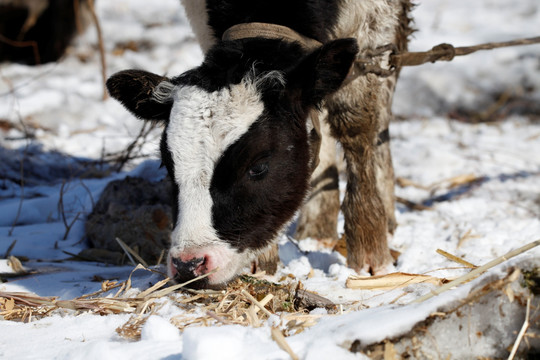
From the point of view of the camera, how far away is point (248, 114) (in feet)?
9.50

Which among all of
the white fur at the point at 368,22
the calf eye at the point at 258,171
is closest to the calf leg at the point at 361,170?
the white fur at the point at 368,22

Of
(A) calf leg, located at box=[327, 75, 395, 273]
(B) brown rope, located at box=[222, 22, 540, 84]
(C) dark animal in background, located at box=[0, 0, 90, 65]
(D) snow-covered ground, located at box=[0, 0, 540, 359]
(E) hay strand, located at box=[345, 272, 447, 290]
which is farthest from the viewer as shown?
(C) dark animal in background, located at box=[0, 0, 90, 65]

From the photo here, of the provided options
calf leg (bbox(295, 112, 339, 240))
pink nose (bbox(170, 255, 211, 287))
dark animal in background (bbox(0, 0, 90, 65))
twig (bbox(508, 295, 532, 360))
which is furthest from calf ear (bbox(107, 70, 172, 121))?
dark animal in background (bbox(0, 0, 90, 65))

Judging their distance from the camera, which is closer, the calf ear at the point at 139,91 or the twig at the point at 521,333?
the twig at the point at 521,333

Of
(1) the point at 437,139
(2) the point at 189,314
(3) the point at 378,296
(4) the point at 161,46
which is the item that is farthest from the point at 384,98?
(4) the point at 161,46

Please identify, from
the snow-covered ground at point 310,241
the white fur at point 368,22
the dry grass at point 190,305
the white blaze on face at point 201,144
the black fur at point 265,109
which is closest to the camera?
the snow-covered ground at point 310,241

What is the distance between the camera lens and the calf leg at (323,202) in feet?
15.9

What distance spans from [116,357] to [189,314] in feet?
1.65

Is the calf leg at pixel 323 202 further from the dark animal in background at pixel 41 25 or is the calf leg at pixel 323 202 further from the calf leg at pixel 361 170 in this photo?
the dark animal in background at pixel 41 25

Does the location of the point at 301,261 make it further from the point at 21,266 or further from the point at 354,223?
the point at 21,266

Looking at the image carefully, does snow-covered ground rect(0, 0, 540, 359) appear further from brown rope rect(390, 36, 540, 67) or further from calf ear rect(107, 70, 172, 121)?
brown rope rect(390, 36, 540, 67)

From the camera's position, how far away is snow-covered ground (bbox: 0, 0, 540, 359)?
2084mm

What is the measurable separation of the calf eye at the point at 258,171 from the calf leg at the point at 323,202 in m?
1.90

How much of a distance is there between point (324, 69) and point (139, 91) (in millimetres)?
→ 1109
